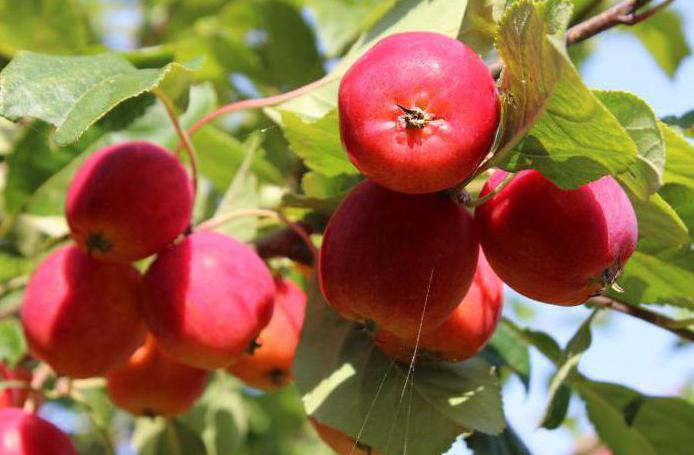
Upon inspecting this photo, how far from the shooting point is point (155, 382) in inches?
58.2

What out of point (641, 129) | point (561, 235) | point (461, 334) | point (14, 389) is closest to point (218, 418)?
point (14, 389)

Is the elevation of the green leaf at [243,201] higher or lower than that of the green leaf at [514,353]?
higher

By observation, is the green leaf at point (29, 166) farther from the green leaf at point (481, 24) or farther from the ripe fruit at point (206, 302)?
the green leaf at point (481, 24)

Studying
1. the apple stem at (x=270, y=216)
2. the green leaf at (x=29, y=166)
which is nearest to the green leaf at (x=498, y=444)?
the apple stem at (x=270, y=216)

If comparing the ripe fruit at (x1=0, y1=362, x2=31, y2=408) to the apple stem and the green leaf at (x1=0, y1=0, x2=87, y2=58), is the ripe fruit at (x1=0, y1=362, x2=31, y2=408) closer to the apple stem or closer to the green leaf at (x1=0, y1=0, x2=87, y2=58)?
the apple stem

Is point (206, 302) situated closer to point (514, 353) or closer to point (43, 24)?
point (514, 353)

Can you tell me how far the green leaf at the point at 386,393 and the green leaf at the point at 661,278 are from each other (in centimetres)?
23

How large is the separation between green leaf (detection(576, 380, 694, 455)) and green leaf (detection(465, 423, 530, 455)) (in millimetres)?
145

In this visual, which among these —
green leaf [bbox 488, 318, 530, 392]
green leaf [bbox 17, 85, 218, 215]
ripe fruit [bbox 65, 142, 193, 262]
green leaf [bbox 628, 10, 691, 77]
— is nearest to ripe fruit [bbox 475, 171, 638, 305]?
ripe fruit [bbox 65, 142, 193, 262]

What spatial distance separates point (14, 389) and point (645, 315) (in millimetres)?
1063

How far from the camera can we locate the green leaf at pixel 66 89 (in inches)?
38.1

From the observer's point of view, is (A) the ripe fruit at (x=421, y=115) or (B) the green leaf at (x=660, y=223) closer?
(A) the ripe fruit at (x=421, y=115)

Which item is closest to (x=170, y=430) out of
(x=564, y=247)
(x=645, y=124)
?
(x=564, y=247)

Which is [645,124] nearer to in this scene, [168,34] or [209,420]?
[209,420]
